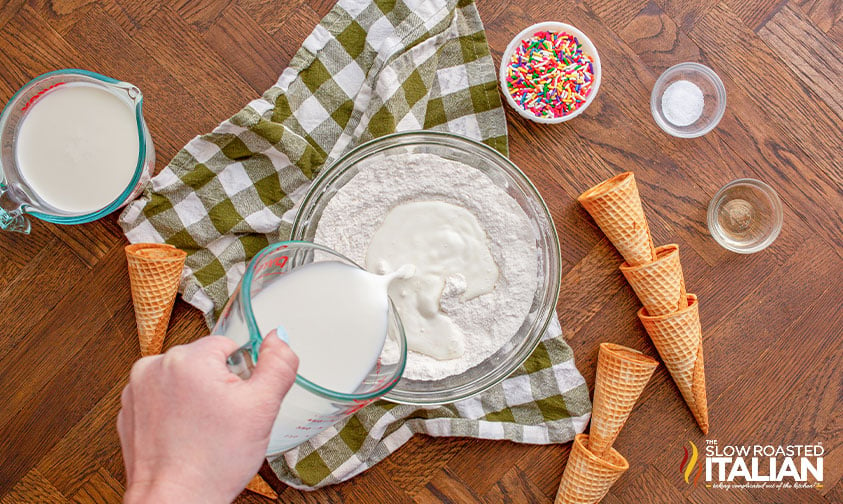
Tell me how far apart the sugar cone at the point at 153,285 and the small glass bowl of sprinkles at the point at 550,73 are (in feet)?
3.08

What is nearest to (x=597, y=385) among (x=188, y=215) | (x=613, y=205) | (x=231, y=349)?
(x=613, y=205)

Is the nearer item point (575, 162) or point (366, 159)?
point (366, 159)

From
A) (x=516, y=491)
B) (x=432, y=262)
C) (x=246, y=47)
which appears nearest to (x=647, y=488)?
(x=516, y=491)

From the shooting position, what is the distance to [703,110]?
63.9 inches

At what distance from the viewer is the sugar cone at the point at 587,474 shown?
152cm

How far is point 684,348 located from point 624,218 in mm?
361

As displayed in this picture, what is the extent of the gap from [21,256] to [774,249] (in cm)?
198

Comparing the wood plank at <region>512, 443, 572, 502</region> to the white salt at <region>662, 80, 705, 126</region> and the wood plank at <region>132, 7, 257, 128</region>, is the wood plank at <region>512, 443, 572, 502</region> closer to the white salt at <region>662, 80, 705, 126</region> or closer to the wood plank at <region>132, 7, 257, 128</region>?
the white salt at <region>662, 80, 705, 126</region>

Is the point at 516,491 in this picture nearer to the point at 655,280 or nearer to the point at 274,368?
the point at 655,280

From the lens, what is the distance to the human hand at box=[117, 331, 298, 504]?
91 cm

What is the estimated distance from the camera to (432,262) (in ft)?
4.76

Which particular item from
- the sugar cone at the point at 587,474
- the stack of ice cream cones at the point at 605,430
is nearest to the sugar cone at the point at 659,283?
the stack of ice cream cones at the point at 605,430

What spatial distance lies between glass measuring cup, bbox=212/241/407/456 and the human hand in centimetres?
4

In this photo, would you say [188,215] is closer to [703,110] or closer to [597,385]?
[597,385]
